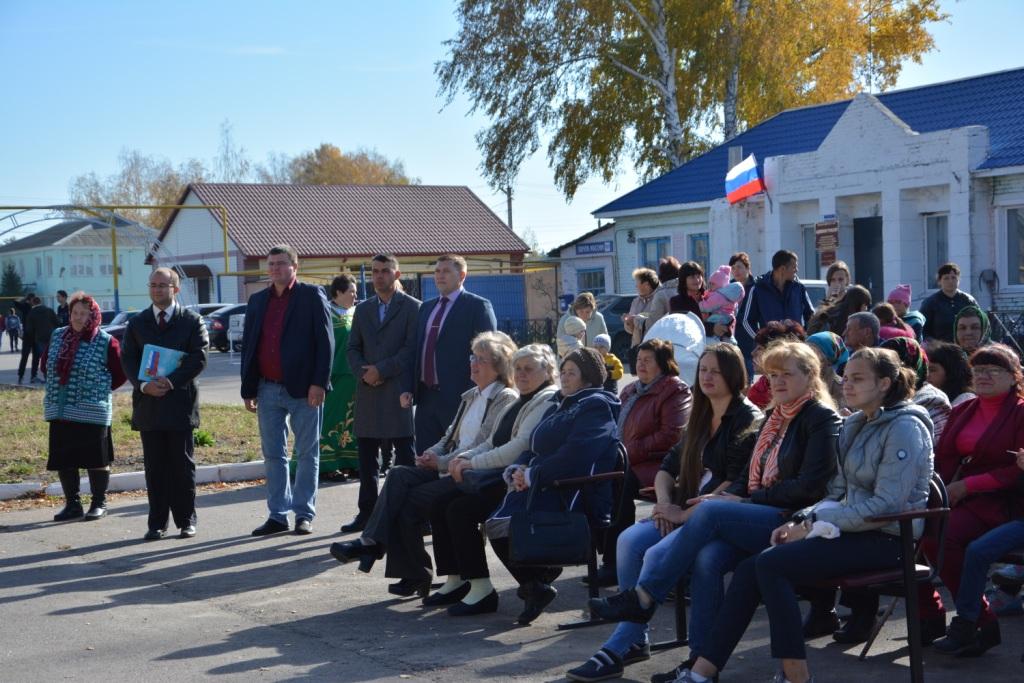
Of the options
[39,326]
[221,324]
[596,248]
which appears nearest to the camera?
[39,326]

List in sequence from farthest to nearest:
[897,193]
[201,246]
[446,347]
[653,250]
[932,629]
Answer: [201,246] → [653,250] → [897,193] → [446,347] → [932,629]

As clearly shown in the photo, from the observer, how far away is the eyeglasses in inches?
242

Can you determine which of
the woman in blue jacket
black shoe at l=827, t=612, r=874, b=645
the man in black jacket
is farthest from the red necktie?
the man in black jacket

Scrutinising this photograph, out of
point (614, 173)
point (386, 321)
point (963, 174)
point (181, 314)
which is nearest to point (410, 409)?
point (386, 321)

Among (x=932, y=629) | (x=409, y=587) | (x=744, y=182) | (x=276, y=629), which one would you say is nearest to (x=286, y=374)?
(x=409, y=587)

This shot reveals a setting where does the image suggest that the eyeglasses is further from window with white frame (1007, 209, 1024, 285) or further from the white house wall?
the white house wall

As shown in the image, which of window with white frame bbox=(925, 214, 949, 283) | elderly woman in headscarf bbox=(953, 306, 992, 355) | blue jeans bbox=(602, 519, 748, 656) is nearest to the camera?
blue jeans bbox=(602, 519, 748, 656)

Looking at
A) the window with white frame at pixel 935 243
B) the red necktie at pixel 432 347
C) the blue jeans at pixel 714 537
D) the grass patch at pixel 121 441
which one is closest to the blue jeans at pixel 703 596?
the blue jeans at pixel 714 537

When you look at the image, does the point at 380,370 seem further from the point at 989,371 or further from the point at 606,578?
the point at 989,371

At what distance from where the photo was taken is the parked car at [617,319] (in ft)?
88.0

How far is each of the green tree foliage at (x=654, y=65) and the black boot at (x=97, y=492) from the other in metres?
28.9

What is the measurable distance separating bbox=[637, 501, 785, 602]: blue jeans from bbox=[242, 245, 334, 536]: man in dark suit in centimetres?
445

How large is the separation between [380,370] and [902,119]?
65.9 ft

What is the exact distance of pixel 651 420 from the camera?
7.45m
